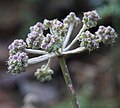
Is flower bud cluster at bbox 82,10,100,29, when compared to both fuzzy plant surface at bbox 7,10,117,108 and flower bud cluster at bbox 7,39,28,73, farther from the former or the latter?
flower bud cluster at bbox 7,39,28,73

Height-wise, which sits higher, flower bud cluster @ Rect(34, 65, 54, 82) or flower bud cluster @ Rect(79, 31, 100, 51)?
flower bud cluster @ Rect(79, 31, 100, 51)

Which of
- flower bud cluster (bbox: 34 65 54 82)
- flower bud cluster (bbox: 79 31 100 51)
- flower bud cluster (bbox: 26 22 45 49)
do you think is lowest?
flower bud cluster (bbox: 34 65 54 82)

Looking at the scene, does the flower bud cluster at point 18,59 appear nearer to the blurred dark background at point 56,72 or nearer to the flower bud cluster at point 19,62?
the flower bud cluster at point 19,62

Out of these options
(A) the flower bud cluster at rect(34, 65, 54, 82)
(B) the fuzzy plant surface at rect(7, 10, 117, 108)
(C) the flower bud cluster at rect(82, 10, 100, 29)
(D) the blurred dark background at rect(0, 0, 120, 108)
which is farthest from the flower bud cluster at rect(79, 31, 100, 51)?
(D) the blurred dark background at rect(0, 0, 120, 108)

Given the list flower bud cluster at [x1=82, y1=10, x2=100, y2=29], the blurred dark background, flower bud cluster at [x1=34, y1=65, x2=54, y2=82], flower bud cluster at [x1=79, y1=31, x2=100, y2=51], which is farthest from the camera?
the blurred dark background

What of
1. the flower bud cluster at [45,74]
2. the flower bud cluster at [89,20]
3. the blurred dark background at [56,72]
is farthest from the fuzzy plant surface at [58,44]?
the blurred dark background at [56,72]

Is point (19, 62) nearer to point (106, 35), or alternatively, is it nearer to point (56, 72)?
point (106, 35)

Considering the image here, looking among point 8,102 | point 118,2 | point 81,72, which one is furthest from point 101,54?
point 118,2

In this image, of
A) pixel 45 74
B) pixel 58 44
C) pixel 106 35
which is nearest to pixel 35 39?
pixel 58 44

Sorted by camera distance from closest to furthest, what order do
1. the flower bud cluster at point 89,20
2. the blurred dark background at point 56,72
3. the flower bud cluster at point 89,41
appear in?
1. the flower bud cluster at point 89,41
2. the flower bud cluster at point 89,20
3. the blurred dark background at point 56,72
